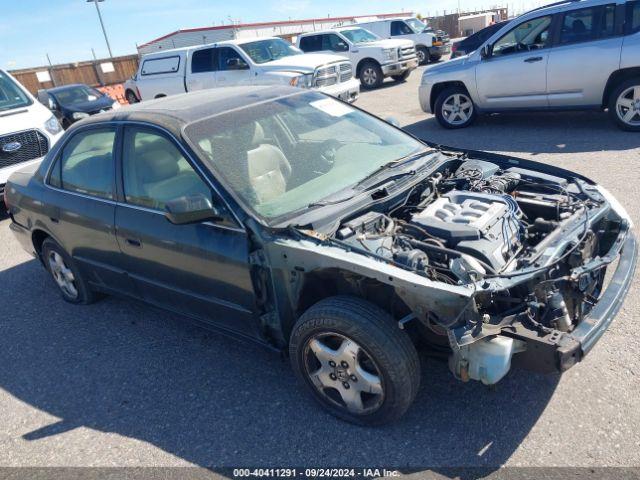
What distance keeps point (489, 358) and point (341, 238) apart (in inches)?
39.1

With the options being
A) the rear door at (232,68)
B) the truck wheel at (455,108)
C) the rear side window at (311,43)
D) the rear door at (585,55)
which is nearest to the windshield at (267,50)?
the rear door at (232,68)

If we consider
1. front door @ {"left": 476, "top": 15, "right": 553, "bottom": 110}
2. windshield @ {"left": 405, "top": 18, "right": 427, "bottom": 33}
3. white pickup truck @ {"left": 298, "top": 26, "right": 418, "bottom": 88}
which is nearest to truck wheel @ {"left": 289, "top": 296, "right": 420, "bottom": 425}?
front door @ {"left": 476, "top": 15, "right": 553, "bottom": 110}

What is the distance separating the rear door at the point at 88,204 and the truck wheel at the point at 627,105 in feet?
23.3

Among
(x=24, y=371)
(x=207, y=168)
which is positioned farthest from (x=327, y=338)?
(x=24, y=371)

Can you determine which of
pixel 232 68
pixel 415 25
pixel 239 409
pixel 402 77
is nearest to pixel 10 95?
pixel 232 68

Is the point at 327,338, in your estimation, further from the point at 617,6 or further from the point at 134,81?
the point at 134,81

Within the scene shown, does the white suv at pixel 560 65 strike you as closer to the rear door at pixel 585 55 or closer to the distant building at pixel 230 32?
the rear door at pixel 585 55

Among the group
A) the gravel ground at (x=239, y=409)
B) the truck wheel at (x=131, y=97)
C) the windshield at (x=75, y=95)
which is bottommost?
the gravel ground at (x=239, y=409)

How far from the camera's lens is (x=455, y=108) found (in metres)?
9.34

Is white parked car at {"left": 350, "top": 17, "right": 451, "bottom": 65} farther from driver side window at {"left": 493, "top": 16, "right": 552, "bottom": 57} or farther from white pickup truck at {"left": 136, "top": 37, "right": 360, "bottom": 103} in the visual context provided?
driver side window at {"left": 493, "top": 16, "right": 552, "bottom": 57}

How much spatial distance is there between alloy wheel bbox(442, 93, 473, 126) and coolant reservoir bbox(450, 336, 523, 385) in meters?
7.53

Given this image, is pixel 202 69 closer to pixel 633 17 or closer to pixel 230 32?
pixel 633 17

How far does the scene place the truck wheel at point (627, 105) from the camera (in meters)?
7.44

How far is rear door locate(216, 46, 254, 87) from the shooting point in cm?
1248
